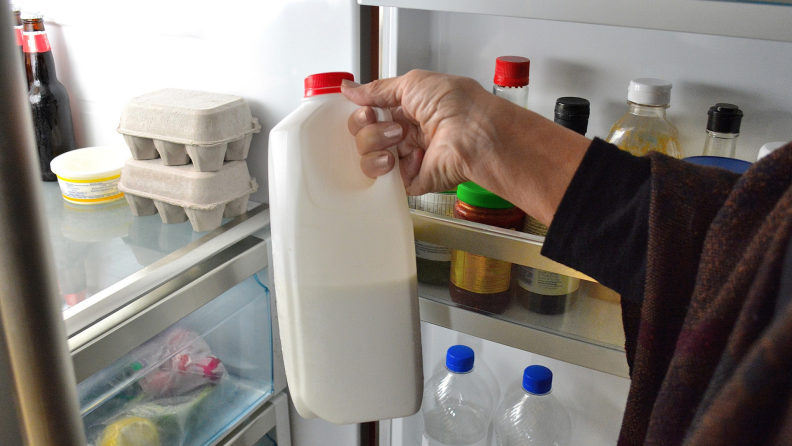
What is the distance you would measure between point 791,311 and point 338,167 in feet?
1.51

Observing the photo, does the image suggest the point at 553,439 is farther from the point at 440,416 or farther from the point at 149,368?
the point at 149,368

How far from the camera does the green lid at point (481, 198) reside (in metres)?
0.77

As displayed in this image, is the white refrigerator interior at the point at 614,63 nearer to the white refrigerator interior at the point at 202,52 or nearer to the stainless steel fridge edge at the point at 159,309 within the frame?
the white refrigerator interior at the point at 202,52

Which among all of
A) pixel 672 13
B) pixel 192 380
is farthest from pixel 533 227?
pixel 192 380

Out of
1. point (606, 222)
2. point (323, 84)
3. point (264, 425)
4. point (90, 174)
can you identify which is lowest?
point (264, 425)

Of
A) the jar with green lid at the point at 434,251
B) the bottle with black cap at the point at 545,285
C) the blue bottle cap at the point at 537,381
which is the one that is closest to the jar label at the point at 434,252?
the jar with green lid at the point at 434,251

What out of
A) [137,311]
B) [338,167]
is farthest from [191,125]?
[338,167]

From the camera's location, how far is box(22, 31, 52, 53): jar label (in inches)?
45.3

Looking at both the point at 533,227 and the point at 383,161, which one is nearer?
the point at 383,161

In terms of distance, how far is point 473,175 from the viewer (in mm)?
683

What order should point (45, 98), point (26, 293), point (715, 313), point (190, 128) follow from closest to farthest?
point (26, 293) < point (715, 313) < point (190, 128) < point (45, 98)

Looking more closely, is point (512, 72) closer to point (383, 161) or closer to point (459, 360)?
point (383, 161)

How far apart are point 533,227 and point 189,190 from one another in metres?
0.58

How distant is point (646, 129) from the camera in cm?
77
